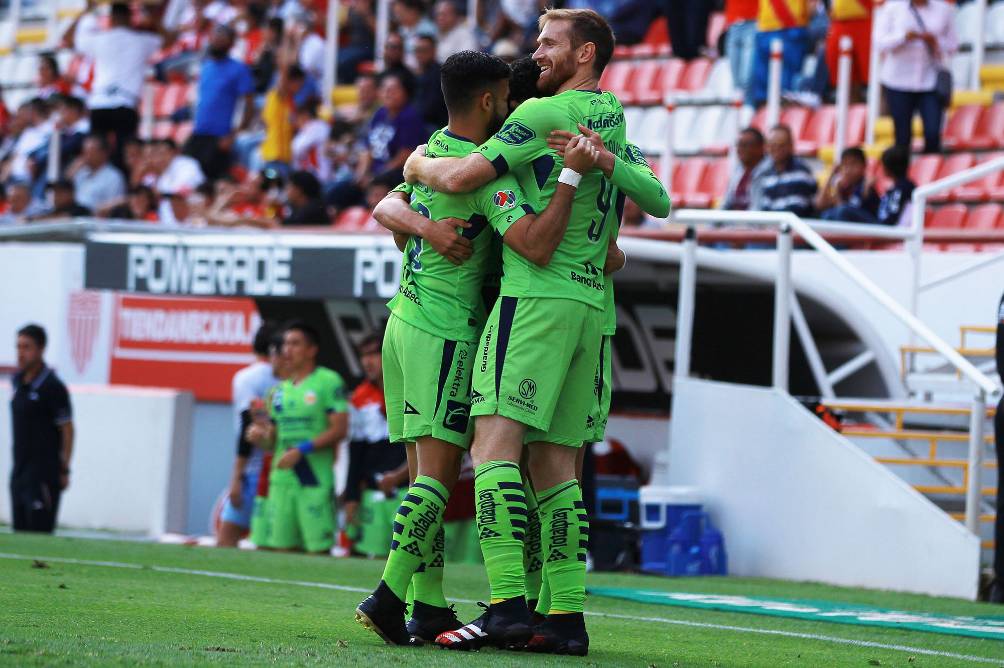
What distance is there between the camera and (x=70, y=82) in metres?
22.5

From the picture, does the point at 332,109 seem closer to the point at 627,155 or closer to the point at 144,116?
the point at 144,116

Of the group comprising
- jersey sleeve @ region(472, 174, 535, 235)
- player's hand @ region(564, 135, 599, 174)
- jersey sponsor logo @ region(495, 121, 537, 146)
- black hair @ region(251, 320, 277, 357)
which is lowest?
black hair @ region(251, 320, 277, 357)

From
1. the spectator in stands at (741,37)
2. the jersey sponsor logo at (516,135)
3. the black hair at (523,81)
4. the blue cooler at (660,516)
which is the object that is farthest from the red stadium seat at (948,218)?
the jersey sponsor logo at (516,135)

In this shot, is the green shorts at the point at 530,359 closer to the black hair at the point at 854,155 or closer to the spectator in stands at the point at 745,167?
the black hair at the point at 854,155

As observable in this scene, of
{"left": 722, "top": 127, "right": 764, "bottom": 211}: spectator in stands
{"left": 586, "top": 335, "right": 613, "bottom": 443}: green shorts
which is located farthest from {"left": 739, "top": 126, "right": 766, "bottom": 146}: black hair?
{"left": 586, "top": 335, "right": 613, "bottom": 443}: green shorts

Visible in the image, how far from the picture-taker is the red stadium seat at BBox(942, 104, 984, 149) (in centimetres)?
1458

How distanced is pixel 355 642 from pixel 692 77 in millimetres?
12371

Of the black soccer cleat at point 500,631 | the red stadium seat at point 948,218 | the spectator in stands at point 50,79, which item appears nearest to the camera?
the black soccer cleat at point 500,631

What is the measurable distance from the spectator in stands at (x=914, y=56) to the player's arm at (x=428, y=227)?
891cm

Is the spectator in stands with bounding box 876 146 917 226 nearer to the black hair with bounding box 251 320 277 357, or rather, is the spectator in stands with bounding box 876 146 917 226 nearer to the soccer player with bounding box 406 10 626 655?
the black hair with bounding box 251 320 277 357

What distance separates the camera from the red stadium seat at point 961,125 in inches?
574

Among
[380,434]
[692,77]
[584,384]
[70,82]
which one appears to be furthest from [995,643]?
[70,82]

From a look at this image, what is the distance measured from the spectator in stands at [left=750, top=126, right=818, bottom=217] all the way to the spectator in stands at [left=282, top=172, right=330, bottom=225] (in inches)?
156

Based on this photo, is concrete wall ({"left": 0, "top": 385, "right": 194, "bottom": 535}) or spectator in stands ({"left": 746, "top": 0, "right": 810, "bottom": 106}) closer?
concrete wall ({"left": 0, "top": 385, "right": 194, "bottom": 535})
